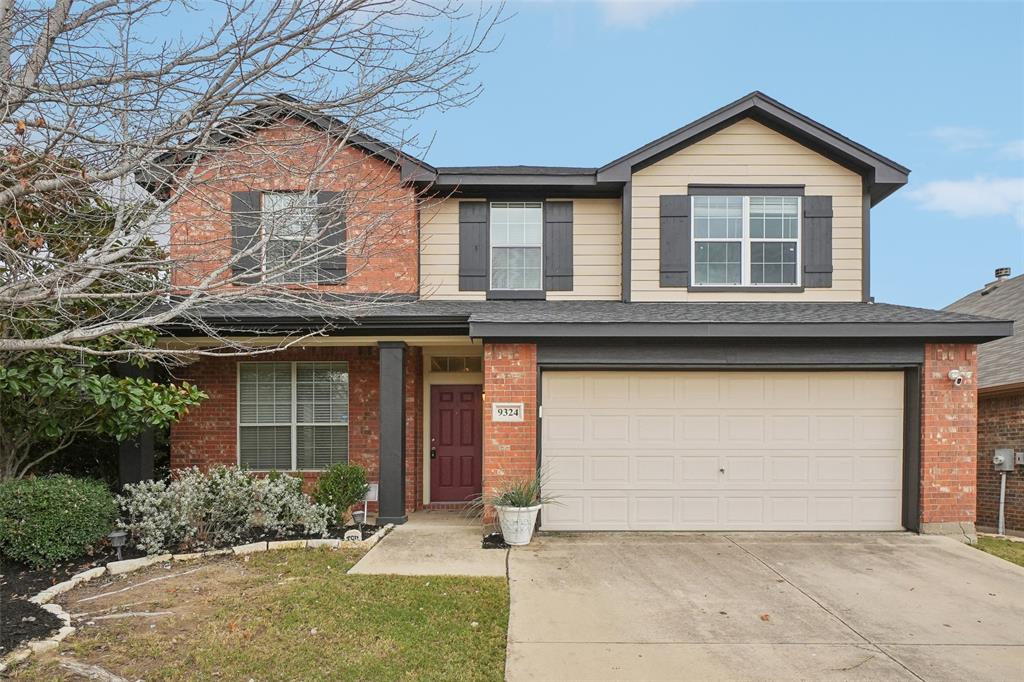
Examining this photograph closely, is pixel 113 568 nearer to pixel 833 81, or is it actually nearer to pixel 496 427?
pixel 496 427

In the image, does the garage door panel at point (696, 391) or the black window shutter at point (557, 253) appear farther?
the black window shutter at point (557, 253)

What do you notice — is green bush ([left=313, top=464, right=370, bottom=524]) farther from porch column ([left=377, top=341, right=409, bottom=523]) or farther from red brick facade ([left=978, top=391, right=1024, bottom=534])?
red brick facade ([left=978, top=391, right=1024, bottom=534])

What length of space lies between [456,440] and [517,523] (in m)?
2.98

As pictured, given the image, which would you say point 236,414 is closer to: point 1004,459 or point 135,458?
point 135,458

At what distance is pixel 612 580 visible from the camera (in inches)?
249

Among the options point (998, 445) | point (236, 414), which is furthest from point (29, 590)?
point (998, 445)

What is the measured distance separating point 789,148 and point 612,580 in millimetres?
7615

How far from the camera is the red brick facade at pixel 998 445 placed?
10422mm

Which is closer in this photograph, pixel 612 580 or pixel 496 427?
pixel 612 580

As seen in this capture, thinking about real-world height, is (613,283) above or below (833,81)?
below

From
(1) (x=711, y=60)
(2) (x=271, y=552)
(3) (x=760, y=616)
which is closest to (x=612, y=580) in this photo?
(3) (x=760, y=616)

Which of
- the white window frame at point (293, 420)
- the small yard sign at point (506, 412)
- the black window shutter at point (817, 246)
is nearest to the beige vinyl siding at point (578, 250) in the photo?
the white window frame at point (293, 420)

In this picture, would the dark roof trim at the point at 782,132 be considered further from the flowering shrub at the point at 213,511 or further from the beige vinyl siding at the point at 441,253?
the flowering shrub at the point at 213,511

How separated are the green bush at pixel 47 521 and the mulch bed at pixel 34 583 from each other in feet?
0.48
